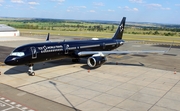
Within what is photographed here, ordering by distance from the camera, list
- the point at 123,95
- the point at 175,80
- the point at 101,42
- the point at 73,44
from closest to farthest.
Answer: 1. the point at 123,95
2. the point at 175,80
3. the point at 73,44
4. the point at 101,42

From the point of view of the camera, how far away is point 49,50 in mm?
27578

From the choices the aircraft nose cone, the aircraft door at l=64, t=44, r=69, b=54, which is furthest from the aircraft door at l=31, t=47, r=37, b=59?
the aircraft door at l=64, t=44, r=69, b=54

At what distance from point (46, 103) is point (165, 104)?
1037cm

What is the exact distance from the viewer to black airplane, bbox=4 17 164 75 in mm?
24391

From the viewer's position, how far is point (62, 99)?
18484mm

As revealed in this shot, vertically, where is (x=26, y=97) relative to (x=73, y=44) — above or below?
below

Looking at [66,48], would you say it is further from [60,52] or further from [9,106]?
[9,106]

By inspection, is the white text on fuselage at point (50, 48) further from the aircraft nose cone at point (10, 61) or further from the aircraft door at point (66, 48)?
the aircraft nose cone at point (10, 61)

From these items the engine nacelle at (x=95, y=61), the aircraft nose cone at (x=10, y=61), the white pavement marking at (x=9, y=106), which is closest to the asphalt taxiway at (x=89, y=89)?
the white pavement marking at (x=9, y=106)

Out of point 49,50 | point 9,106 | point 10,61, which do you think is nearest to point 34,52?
point 49,50

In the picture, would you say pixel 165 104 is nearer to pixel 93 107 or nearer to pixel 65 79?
pixel 93 107

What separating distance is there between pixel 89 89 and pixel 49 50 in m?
9.21

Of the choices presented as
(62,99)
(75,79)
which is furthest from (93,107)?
(75,79)

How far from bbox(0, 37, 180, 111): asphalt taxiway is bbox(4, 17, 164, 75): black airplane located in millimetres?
1822
